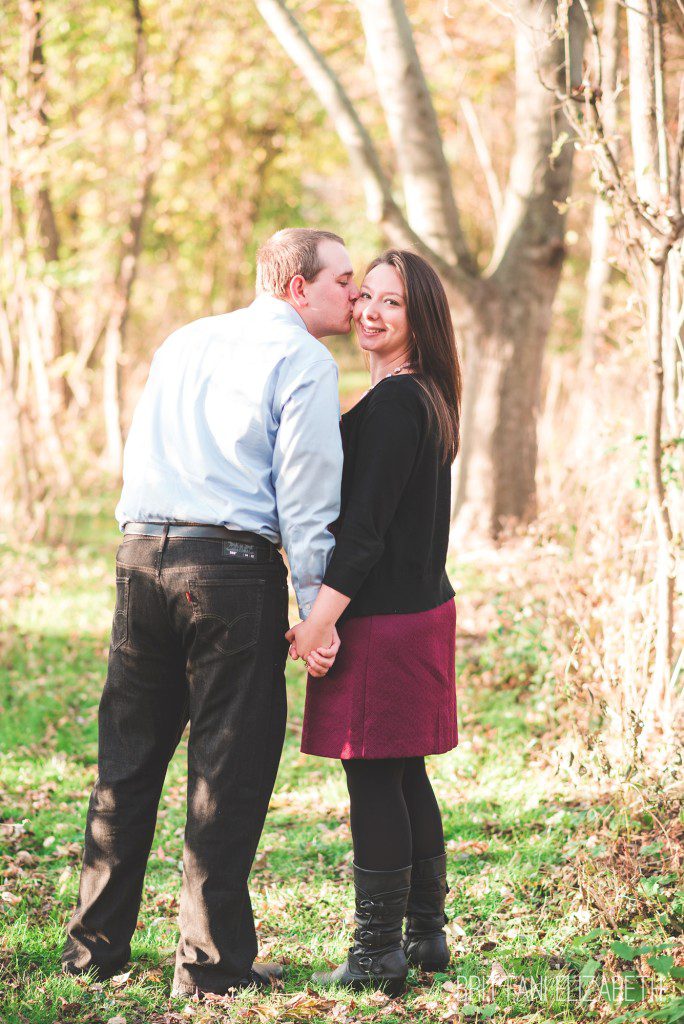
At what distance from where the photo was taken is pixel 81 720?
18.3 feet

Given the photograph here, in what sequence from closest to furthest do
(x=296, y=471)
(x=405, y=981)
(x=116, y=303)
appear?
(x=296, y=471) < (x=405, y=981) < (x=116, y=303)

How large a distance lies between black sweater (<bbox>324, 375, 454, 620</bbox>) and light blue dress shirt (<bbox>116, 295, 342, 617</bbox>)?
9 centimetres

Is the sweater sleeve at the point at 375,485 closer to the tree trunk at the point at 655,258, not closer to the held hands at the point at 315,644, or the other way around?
the held hands at the point at 315,644

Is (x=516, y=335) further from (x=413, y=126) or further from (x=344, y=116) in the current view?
(x=344, y=116)

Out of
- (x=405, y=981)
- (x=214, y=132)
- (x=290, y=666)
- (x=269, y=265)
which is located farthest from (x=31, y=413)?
(x=214, y=132)

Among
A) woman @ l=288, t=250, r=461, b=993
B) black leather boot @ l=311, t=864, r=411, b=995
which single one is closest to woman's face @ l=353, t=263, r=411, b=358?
woman @ l=288, t=250, r=461, b=993

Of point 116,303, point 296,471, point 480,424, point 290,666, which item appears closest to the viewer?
point 296,471

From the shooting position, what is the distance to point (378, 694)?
2.85 meters

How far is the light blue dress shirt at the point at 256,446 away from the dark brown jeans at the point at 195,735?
10cm

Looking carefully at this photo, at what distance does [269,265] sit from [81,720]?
347 cm

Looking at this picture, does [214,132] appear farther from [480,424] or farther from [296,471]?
[296,471]

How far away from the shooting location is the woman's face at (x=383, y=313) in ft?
9.68

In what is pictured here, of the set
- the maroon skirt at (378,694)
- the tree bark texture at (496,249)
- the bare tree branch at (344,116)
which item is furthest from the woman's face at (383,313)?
the tree bark texture at (496,249)

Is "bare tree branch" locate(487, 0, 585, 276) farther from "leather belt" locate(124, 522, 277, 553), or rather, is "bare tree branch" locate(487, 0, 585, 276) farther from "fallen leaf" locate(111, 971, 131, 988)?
"fallen leaf" locate(111, 971, 131, 988)
